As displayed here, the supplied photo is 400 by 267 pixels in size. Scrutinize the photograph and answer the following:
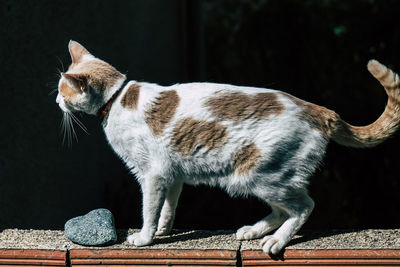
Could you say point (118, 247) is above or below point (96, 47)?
below

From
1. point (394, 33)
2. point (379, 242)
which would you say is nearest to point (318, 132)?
point (379, 242)

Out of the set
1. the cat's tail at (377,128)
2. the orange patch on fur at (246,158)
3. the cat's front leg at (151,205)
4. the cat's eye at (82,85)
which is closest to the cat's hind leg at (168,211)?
the cat's front leg at (151,205)

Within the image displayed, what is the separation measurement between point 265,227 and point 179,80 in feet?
12.0

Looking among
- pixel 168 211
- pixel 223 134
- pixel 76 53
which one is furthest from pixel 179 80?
pixel 223 134

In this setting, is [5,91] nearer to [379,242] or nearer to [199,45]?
[379,242]

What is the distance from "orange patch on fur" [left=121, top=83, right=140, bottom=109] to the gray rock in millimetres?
529

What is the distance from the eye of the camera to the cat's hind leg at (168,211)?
2650 mm

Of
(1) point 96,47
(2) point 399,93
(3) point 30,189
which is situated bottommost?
(3) point 30,189

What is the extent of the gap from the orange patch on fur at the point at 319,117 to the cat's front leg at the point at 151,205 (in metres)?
0.69

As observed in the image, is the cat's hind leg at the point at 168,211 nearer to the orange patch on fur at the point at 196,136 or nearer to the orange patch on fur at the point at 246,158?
the orange patch on fur at the point at 196,136

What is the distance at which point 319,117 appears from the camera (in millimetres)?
2410

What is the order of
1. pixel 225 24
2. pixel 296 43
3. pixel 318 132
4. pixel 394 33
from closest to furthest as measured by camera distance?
1. pixel 318 132
2. pixel 394 33
3. pixel 296 43
4. pixel 225 24

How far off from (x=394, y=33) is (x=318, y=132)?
2.53 meters

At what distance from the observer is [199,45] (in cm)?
636
